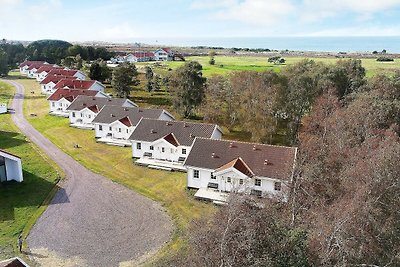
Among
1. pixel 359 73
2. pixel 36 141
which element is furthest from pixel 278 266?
pixel 359 73

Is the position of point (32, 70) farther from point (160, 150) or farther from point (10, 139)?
point (160, 150)

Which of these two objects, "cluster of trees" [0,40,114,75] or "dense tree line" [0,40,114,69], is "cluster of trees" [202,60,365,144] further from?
"dense tree line" [0,40,114,69]

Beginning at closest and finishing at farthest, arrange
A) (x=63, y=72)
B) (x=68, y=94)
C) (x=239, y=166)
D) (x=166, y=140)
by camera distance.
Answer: (x=239, y=166) < (x=166, y=140) < (x=68, y=94) < (x=63, y=72)

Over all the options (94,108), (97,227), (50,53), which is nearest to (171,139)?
(97,227)

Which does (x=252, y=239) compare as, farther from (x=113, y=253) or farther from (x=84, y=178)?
(x=84, y=178)

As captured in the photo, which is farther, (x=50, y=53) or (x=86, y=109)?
(x=50, y=53)

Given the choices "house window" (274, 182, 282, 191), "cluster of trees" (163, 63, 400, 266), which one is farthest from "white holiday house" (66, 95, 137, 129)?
"cluster of trees" (163, 63, 400, 266)

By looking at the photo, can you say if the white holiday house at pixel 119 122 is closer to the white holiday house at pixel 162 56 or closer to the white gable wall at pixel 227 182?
the white gable wall at pixel 227 182
